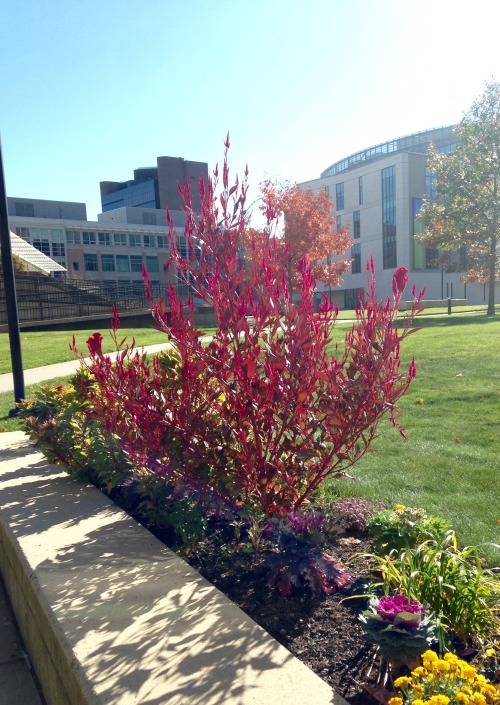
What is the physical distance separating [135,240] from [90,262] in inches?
268

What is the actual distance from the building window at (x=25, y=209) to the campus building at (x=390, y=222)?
3926 cm

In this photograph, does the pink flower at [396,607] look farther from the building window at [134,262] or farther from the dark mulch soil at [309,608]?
the building window at [134,262]

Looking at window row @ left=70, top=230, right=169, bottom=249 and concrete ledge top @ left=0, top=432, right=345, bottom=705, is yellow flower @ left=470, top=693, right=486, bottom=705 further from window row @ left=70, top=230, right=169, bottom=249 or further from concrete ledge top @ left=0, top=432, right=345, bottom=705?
window row @ left=70, top=230, right=169, bottom=249

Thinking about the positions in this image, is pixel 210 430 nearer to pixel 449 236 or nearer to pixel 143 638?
pixel 143 638

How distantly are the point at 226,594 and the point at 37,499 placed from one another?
6.89ft

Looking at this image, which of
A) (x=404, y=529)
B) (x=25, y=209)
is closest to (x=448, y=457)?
(x=404, y=529)

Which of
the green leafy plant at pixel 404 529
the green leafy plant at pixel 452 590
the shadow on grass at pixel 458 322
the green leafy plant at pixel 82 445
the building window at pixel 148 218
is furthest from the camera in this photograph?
the building window at pixel 148 218

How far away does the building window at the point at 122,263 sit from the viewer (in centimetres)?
7581

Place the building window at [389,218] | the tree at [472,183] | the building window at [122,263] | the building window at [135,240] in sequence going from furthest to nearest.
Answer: the building window at [135,240] < the building window at [122,263] < the building window at [389,218] < the tree at [472,183]

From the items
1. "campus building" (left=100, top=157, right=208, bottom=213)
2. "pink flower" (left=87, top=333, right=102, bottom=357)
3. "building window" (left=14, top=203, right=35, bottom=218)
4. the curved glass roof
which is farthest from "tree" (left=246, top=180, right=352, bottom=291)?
the curved glass roof

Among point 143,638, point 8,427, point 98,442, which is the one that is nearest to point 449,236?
point 8,427

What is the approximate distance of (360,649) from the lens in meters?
2.53

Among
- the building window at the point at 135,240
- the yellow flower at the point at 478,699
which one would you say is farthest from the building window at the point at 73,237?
the yellow flower at the point at 478,699

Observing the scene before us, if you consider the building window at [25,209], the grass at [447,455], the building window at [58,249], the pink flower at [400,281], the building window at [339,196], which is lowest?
the grass at [447,455]
